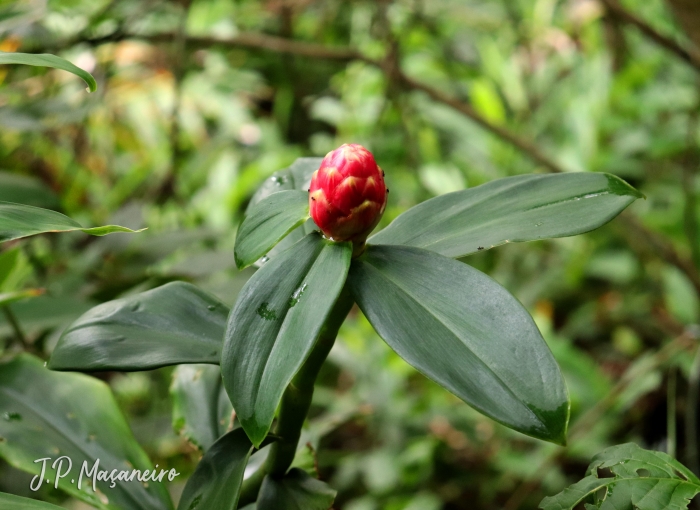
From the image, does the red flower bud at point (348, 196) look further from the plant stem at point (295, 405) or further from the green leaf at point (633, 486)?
the green leaf at point (633, 486)

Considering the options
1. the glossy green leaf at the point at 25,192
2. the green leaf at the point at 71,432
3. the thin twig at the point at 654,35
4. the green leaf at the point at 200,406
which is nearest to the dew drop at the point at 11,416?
the green leaf at the point at 71,432

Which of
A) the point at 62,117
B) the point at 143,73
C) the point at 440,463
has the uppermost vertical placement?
the point at 62,117

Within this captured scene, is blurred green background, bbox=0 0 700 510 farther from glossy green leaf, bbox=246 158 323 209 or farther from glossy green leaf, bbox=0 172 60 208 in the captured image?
glossy green leaf, bbox=246 158 323 209

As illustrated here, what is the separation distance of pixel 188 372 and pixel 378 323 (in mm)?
254

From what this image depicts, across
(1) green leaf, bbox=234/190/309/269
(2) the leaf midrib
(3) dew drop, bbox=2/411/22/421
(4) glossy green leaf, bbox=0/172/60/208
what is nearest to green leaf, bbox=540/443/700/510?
(2) the leaf midrib

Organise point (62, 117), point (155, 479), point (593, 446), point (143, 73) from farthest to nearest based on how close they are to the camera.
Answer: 1. point (143, 73)
2. point (593, 446)
3. point (62, 117)
4. point (155, 479)

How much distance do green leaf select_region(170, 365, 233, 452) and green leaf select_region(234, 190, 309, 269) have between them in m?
0.18

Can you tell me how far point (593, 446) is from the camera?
1.26 meters

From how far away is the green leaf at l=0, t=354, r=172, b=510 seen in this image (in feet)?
1.37

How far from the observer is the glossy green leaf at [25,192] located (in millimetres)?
709

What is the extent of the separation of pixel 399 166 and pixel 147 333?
5.44ft

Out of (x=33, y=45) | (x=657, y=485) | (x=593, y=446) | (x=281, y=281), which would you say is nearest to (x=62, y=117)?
(x=33, y=45)

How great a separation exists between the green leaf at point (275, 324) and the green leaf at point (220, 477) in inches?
3.1

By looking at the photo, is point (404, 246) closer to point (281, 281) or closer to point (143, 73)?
point (281, 281)
